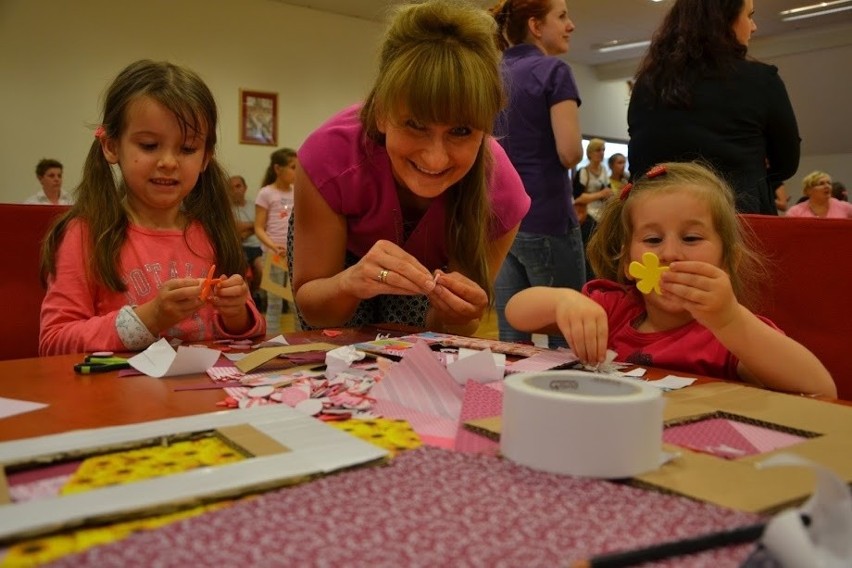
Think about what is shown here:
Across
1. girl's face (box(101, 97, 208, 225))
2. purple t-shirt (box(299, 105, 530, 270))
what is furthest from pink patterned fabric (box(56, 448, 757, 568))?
girl's face (box(101, 97, 208, 225))

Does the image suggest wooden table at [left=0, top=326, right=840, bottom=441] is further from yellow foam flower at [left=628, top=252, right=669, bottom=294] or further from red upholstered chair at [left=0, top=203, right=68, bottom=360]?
red upholstered chair at [left=0, top=203, right=68, bottom=360]

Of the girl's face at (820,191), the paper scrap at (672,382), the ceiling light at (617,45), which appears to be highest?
the ceiling light at (617,45)

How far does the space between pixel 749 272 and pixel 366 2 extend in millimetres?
6243

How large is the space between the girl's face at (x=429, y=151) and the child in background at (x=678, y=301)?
0.23 m

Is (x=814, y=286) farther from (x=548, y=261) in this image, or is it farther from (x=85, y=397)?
(x=548, y=261)

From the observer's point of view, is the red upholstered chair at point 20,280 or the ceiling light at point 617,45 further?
the ceiling light at point 617,45

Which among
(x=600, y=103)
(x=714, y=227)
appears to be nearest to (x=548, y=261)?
(x=714, y=227)

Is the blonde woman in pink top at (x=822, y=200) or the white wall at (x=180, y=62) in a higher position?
the white wall at (x=180, y=62)

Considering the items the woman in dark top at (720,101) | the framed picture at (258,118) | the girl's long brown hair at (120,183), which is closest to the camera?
the girl's long brown hair at (120,183)

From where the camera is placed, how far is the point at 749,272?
46.1 inches

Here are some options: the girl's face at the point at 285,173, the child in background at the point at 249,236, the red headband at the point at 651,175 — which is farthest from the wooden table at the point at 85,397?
the child in background at the point at 249,236

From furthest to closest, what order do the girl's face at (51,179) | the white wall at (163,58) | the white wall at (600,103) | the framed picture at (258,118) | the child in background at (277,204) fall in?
1. the white wall at (600,103)
2. the framed picture at (258,118)
3. the white wall at (163,58)
4. the girl's face at (51,179)
5. the child in background at (277,204)

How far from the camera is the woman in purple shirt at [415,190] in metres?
1.09

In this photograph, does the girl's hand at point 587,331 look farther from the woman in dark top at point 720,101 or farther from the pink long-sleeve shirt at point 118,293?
the woman in dark top at point 720,101
